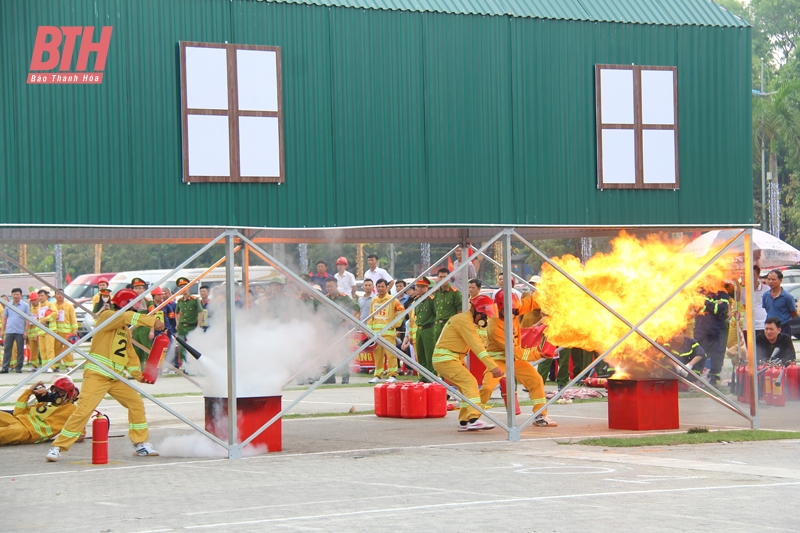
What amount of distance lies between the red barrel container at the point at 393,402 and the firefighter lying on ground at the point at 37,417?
16.9ft

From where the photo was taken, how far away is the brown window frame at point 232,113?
13562mm

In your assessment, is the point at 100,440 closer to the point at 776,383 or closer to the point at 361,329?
the point at 361,329

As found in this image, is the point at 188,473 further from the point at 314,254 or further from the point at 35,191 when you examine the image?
the point at 314,254

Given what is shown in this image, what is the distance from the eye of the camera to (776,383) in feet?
60.0

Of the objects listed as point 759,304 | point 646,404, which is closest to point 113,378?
point 646,404

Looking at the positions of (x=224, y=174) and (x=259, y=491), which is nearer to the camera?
(x=259, y=491)

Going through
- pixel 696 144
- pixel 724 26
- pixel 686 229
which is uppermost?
pixel 724 26

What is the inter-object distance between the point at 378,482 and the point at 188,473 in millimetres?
2380

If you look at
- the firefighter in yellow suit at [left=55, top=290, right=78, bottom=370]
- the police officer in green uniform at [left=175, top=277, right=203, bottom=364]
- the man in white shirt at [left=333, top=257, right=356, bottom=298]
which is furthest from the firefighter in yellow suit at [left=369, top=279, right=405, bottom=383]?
the firefighter in yellow suit at [left=55, top=290, right=78, bottom=370]

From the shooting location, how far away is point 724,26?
1609cm

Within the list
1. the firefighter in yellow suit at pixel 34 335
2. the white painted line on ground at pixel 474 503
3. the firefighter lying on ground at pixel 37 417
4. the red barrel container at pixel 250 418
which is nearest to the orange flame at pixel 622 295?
the red barrel container at pixel 250 418

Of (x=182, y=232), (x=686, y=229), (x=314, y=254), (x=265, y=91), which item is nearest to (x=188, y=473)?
(x=182, y=232)

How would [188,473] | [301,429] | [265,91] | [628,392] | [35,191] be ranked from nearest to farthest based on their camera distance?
1. [188,473]
2. [35,191]
3. [265,91]
4. [628,392]
5. [301,429]

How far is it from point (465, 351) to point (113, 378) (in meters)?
4.93
